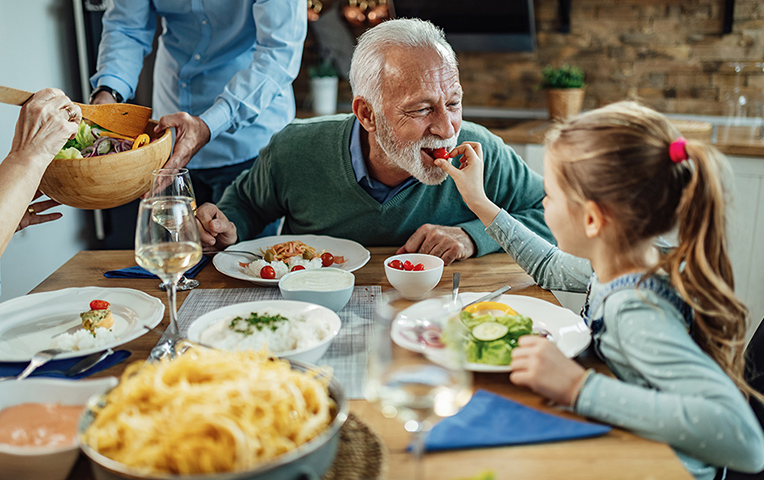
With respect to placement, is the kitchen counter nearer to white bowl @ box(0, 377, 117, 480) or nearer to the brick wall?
the brick wall

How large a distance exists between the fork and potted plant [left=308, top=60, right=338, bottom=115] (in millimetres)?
3343

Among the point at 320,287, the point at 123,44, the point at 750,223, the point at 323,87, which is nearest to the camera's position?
the point at 320,287

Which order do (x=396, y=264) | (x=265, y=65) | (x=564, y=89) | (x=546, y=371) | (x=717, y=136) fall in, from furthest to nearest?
1. (x=564, y=89)
2. (x=717, y=136)
3. (x=265, y=65)
4. (x=396, y=264)
5. (x=546, y=371)

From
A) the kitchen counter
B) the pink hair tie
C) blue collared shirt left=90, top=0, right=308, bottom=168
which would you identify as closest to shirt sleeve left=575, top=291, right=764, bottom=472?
the pink hair tie

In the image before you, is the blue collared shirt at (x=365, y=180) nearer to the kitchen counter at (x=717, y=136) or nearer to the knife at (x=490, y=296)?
the knife at (x=490, y=296)

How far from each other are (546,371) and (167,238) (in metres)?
0.68

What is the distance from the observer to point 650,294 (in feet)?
3.37

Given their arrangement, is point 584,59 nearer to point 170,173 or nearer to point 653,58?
point 653,58

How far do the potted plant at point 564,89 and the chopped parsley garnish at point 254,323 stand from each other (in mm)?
3032

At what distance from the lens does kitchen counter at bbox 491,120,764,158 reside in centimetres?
305

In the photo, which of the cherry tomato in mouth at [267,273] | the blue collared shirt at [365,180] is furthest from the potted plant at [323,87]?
the cherry tomato in mouth at [267,273]

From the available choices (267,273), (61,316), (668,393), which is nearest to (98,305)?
(61,316)

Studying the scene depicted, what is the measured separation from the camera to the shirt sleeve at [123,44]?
2326mm

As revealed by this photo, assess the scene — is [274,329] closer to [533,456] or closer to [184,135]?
[533,456]
